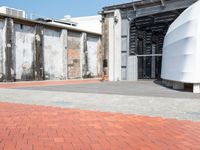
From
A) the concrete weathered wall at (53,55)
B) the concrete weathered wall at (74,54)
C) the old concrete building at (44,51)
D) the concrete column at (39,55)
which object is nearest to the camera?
the old concrete building at (44,51)

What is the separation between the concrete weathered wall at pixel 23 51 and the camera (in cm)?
2834

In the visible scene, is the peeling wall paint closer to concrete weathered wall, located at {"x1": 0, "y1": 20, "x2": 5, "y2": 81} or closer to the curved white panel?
concrete weathered wall, located at {"x1": 0, "y1": 20, "x2": 5, "y2": 81}

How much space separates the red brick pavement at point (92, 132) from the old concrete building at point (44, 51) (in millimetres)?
20220

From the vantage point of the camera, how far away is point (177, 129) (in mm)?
6207

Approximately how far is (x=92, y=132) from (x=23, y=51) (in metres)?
24.4

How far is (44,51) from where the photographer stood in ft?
104

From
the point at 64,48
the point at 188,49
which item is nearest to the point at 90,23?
the point at 64,48

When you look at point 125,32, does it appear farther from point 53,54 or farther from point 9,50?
point 9,50

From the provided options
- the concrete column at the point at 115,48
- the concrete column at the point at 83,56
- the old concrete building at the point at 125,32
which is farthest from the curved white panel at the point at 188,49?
the concrete column at the point at 83,56

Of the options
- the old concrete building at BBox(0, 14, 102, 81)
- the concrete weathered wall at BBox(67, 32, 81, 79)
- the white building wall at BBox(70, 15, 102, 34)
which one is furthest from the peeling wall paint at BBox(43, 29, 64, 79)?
the white building wall at BBox(70, 15, 102, 34)

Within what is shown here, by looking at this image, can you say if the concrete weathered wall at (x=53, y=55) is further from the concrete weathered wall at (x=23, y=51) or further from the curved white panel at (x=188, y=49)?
the curved white panel at (x=188, y=49)

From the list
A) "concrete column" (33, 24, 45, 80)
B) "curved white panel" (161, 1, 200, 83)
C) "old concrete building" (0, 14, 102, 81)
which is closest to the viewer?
"curved white panel" (161, 1, 200, 83)

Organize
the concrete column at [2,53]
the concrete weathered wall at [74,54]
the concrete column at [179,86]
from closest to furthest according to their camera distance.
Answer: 1. the concrete column at [179,86]
2. the concrete column at [2,53]
3. the concrete weathered wall at [74,54]

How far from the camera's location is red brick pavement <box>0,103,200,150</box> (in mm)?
4891
